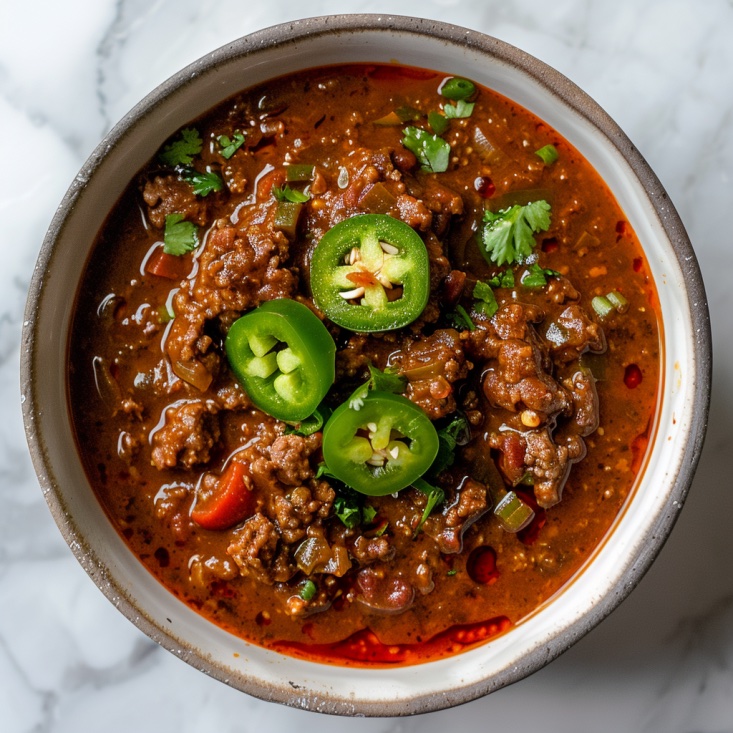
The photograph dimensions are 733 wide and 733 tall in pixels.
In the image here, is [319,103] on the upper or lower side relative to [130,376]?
upper

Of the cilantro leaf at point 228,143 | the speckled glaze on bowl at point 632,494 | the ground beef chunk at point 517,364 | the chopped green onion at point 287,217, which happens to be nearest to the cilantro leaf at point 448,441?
the ground beef chunk at point 517,364

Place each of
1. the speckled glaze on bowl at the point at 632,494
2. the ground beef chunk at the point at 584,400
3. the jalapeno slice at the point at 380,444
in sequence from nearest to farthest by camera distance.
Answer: the speckled glaze on bowl at the point at 632,494, the jalapeno slice at the point at 380,444, the ground beef chunk at the point at 584,400

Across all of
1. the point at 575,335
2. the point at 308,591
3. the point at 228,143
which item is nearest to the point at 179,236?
the point at 228,143

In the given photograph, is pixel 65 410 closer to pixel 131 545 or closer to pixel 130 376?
pixel 130 376

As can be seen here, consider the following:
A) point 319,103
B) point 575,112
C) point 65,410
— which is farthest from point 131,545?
point 575,112

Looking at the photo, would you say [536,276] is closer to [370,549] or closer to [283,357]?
[283,357]

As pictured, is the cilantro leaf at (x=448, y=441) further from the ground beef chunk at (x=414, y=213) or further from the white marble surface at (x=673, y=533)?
the white marble surface at (x=673, y=533)

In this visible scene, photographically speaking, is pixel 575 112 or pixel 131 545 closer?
pixel 575 112
